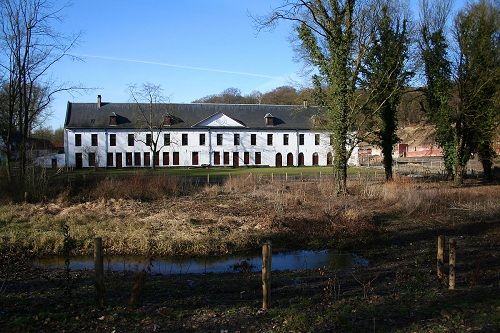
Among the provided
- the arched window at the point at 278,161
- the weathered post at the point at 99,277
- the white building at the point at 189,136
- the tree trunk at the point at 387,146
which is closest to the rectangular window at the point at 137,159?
the white building at the point at 189,136

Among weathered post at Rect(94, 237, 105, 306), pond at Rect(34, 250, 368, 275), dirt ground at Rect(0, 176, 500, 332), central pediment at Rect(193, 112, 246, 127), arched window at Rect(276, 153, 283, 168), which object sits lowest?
pond at Rect(34, 250, 368, 275)

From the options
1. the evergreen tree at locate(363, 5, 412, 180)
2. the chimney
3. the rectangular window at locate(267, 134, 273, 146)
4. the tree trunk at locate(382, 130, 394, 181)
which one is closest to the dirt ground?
the evergreen tree at locate(363, 5, 412, 180)

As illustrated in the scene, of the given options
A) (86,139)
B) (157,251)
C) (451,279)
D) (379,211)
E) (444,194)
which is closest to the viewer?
(451,279)

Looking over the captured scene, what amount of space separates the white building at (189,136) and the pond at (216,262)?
5023cm

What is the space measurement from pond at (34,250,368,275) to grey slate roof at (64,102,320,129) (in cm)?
5118

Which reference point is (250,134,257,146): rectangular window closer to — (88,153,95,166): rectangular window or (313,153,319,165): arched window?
(313,153,319,165): arched window

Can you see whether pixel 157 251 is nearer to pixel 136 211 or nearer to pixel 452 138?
pixel 136 211

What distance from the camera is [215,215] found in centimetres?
2053

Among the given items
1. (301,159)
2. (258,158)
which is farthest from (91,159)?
(301,159)

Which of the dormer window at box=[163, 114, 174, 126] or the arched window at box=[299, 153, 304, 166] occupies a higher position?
the dormer window at box=[163, 114, 174, 126]

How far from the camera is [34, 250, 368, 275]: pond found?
1337 centimetres

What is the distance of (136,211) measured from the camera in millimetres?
22109

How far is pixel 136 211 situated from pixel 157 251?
7.12 metres

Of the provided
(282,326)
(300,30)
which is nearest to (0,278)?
(282,326)
